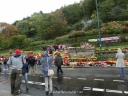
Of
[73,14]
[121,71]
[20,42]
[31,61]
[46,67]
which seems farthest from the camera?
[73,14]

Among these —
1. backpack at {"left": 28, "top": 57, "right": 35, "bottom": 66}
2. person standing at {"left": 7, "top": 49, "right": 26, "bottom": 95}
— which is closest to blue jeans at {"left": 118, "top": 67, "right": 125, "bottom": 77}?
backpack at {"left": 28, "top": 57, "right": 35, "bottom": 66}

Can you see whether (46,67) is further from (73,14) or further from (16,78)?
(73,14)

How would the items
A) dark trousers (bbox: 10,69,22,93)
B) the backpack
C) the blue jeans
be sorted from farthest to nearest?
the backpack < the blue jeans < dark trousers (bbox: 10,69,22,93)

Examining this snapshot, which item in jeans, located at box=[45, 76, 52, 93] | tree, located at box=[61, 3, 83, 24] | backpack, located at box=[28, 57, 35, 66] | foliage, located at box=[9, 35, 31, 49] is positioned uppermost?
tree, located at box=[61, 3, 83, 24]

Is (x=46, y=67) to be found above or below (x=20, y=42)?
below

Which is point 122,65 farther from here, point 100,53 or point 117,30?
point 117,30

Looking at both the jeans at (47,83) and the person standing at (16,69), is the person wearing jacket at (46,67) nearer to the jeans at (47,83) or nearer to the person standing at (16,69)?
the jeans at (47,83)

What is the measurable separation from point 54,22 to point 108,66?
4120cm

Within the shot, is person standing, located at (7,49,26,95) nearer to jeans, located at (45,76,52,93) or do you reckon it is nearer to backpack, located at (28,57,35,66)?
jeans, located at (45,76,52,93)

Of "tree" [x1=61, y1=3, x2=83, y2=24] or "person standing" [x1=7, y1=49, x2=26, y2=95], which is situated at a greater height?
"tree" [x1=61, y1=3, x2=83, y2=24]

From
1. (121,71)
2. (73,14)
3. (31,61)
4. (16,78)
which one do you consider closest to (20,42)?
(73,14)

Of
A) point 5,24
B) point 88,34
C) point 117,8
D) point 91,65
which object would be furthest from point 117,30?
point 5,24

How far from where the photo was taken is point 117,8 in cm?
5659

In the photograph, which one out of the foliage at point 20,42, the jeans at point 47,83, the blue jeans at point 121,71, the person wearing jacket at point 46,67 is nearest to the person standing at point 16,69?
the person wearing jacket at point 46,67
